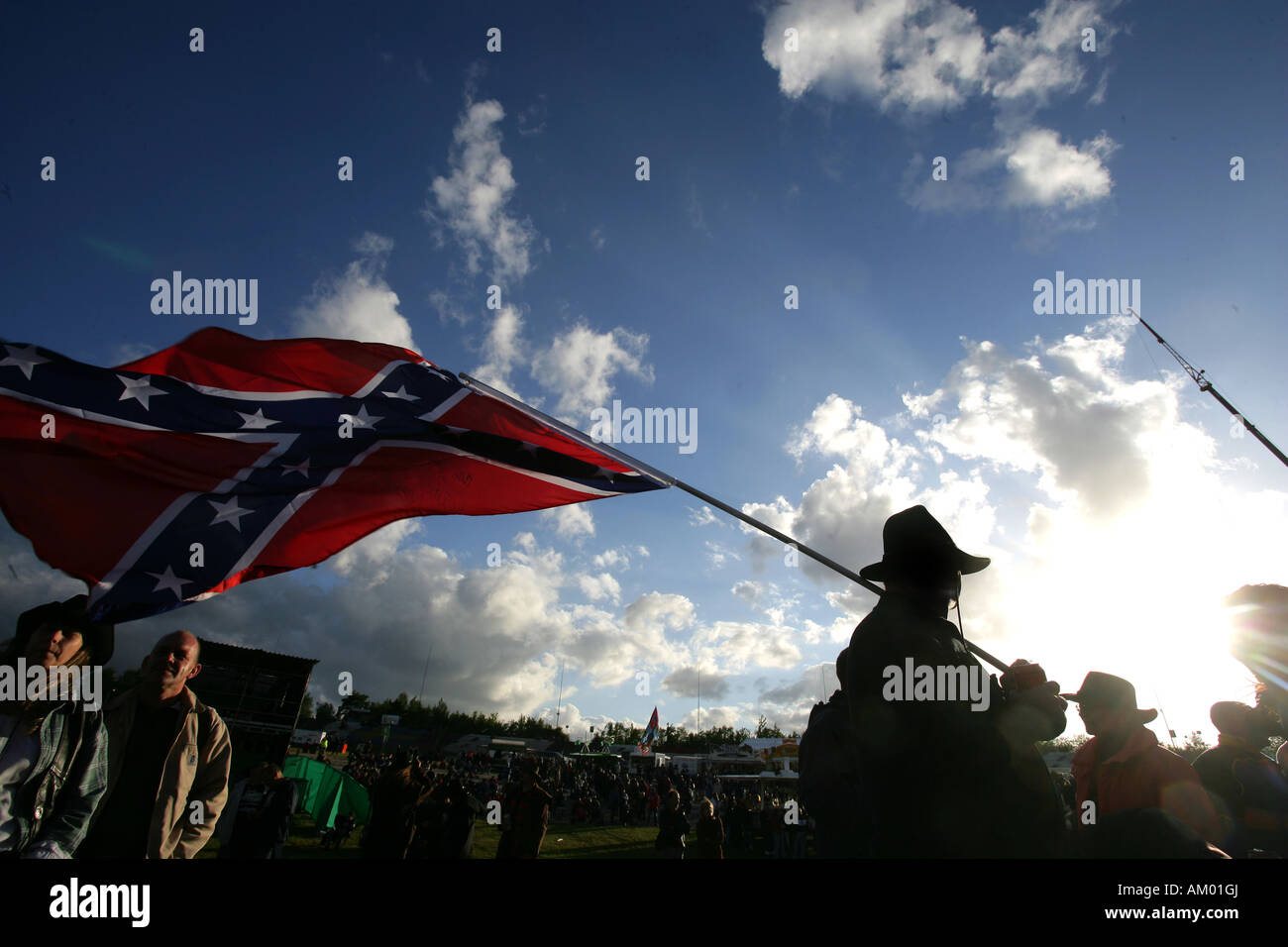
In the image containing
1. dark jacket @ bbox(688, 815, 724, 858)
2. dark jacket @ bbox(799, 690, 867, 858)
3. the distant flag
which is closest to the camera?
dark jacket @ bbox(799, 690, 867, 858)

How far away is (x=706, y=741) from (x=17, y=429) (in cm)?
12439

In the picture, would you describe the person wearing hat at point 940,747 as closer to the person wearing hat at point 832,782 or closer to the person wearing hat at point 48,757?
the person wearing hat at point 832,782

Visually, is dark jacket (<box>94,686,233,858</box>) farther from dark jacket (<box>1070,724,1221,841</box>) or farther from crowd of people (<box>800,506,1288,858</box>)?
dark jacket (<box>1070,724,1221,841</box>)

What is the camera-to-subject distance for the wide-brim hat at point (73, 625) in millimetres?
3201

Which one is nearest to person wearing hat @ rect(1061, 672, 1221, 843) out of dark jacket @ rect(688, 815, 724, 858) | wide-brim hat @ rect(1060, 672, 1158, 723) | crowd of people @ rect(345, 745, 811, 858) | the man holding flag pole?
wide-brim hat @ rect(1060, 672, 1158, 723)

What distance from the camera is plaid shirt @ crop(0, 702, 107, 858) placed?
2.75m

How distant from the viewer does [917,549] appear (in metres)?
2.45

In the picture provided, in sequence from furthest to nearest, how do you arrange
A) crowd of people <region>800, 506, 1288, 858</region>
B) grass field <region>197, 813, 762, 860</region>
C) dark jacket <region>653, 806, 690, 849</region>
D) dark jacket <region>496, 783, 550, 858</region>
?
1. grass field <region>197, 813, 762, 860</region>
2. dark jacket <region>653, 806, 690, 849</region>
3. dark jacket <region>496, 783, 550, 858</region>
4. crowd of people <region>800, 506, 1288, 858</region>

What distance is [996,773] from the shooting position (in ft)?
6.39

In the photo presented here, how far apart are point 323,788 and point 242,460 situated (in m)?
14.2

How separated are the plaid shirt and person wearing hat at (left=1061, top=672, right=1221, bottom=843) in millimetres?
4883
